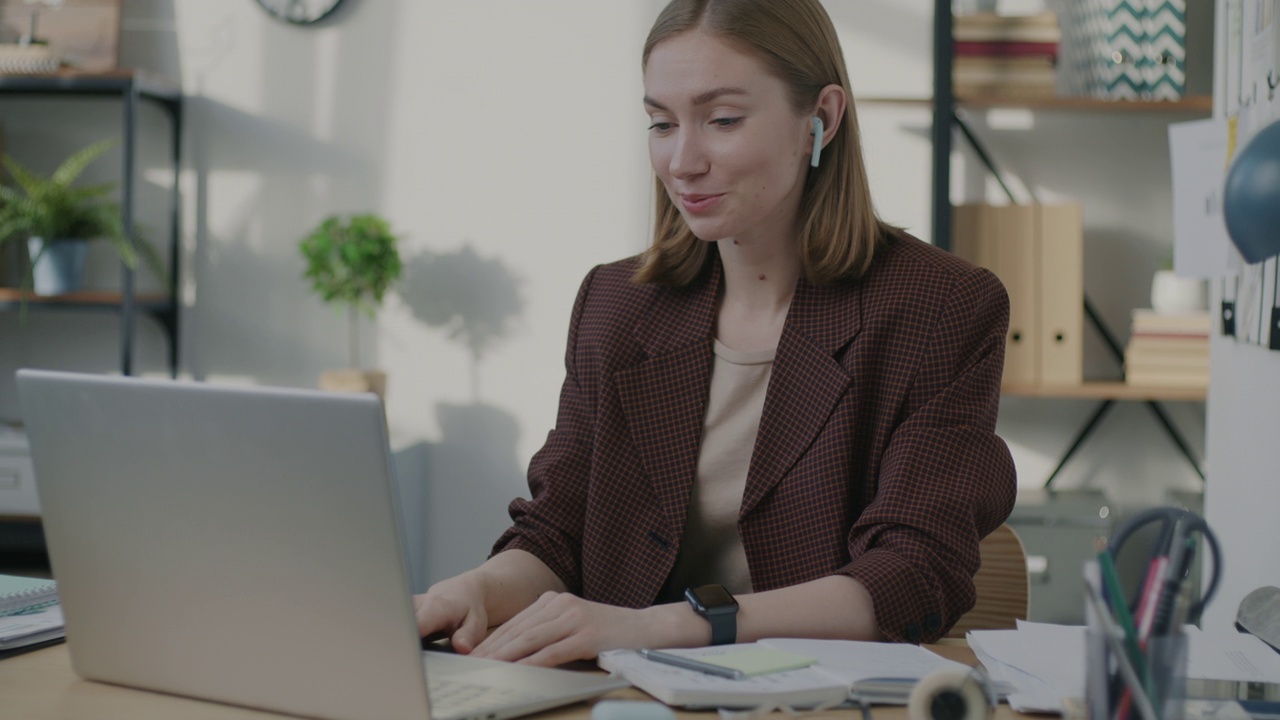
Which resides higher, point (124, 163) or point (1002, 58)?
point (1002, 58)

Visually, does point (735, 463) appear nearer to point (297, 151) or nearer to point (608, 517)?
point (608, 517)

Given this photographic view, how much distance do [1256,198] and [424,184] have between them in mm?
2672

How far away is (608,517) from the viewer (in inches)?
57.9

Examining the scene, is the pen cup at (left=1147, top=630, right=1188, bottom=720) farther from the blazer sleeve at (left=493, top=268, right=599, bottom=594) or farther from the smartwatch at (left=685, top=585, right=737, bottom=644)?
the blazer sleeve at (left=493, top=268, right=599, bottom=594)

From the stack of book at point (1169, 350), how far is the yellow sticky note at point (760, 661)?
2.14 meters

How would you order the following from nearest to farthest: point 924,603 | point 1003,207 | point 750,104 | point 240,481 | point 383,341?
point 240,481, point 924,603, point 750,104, point 1003,207, point 383,341

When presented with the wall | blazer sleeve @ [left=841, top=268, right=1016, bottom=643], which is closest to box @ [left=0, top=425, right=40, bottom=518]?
the wall

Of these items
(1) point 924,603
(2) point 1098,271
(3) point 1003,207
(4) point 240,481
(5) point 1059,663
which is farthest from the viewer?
(2) point 1098,271

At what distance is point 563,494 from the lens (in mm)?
1501

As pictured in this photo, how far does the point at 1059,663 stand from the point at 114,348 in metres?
3.08

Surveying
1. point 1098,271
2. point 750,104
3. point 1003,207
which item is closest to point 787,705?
point 750,104

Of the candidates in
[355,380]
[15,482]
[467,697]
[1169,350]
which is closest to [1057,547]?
[1169,350]

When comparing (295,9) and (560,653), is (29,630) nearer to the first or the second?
(560,653)

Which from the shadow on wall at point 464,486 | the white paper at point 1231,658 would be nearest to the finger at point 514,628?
the white paper at point 1231,658
